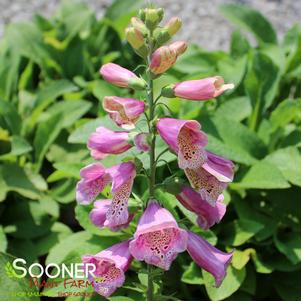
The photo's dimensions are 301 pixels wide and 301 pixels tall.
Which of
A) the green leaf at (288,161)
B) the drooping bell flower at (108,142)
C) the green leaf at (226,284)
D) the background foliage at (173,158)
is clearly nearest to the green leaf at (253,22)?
the background foliage at (173,158)

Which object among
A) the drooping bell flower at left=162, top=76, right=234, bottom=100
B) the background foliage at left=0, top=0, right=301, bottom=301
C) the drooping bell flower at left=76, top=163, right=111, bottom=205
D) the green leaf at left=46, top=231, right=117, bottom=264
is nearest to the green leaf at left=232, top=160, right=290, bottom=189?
the background foliage at left=0, top=0, right=301, bottom=301

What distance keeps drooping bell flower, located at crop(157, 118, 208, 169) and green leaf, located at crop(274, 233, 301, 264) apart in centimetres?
119

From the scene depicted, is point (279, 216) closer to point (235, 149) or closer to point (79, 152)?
point (235, 149)

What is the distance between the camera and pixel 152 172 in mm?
2389

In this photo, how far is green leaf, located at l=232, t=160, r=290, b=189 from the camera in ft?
10.2

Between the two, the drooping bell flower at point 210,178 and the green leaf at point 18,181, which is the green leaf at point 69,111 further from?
the drooping bell flower at point 210,178

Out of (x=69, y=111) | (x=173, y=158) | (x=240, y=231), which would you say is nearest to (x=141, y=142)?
(x=173, y=158)

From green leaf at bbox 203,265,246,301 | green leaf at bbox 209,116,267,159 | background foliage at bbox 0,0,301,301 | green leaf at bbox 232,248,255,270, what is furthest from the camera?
green leaf at bbox 209,116,267,159

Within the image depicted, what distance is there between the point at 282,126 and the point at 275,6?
3.00 metres

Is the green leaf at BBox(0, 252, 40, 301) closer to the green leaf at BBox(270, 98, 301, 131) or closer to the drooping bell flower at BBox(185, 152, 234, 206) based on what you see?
the drooping bell flower at BBox(185, 152, 234, 206)

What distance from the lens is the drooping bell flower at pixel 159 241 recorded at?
84.0 inches

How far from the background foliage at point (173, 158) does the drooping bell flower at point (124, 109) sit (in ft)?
1.86

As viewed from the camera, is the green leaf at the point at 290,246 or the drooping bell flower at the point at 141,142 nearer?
the drooping bell flower at the point at 141,142

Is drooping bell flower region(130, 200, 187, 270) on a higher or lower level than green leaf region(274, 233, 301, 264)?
higher
